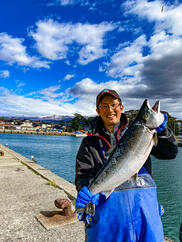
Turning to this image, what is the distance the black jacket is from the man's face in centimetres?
16

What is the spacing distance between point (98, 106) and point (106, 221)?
1.64 m

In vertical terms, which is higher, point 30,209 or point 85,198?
point 85,198

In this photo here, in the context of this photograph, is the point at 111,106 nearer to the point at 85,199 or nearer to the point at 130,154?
the point at 130,154

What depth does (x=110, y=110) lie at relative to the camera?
115 inches

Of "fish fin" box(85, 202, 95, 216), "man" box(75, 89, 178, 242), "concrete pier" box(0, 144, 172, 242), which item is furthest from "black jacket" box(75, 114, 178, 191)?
"concrete pier" box(0, 144, 172, 242)

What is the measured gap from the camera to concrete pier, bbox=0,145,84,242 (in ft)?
14.4

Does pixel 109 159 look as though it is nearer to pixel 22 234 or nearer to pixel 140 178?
pixel 140 178

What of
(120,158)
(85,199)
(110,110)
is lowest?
(85,199)

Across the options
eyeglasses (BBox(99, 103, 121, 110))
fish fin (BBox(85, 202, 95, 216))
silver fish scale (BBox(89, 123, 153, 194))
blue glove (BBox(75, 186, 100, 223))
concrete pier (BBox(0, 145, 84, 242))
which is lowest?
concrete pier (BBox(0, 145, 84, 242))

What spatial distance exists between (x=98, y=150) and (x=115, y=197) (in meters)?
0.67

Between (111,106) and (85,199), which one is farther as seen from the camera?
(111,106)

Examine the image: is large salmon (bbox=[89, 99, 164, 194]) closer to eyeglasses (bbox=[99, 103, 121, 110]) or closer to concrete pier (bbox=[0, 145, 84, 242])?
eyeglasses (bbox=[99, 103, 121, 110])

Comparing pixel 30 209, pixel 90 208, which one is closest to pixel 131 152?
pixel 90 208

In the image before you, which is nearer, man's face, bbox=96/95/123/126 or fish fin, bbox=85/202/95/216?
fish fin, bbox=85/202/95/216
